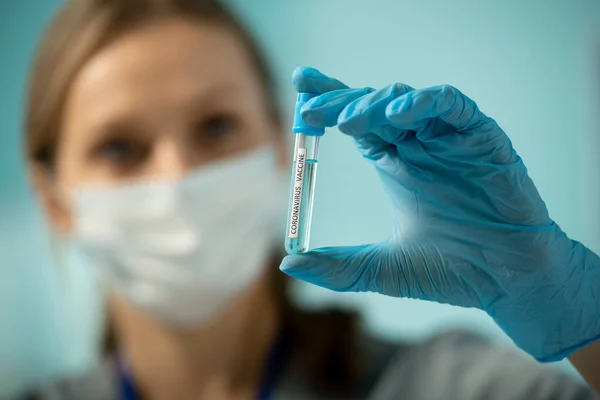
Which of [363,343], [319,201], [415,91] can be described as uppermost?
[415,91]

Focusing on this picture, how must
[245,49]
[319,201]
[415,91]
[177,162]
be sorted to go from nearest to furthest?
[415,91] → [177,162] → [245,49] → [319,201]

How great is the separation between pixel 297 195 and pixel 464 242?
20cm

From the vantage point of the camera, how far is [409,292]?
0.70 metres

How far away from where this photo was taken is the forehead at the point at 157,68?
3.97ft

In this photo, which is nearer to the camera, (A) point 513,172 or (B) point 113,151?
(A) point 513,172

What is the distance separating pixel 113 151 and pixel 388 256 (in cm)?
77

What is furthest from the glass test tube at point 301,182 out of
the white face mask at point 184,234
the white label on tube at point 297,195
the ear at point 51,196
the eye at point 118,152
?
the ear at point 51,196

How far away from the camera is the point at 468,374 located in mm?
1236

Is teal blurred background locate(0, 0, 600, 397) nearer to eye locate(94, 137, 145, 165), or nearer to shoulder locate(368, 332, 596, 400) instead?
shoulder locate(368, 332, 596, 400)

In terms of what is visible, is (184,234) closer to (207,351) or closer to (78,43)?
(207,351)

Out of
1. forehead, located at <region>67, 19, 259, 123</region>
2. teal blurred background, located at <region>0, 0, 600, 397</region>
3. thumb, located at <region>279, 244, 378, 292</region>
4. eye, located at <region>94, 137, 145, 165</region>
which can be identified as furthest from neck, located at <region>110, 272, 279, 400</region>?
thumb, located at <region>279, 244, 378, 292</region>

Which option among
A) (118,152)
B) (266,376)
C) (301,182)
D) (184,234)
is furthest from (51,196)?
(301,182)

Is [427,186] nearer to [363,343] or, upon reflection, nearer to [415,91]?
[415,91]

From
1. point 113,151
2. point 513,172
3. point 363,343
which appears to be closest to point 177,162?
point 113,151
